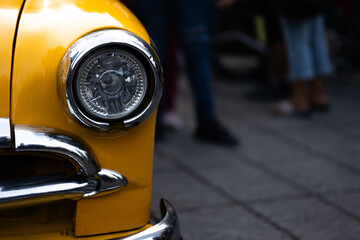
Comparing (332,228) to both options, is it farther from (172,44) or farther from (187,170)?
(172,44)

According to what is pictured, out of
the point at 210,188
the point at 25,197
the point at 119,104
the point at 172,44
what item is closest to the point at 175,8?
the point at 172,44

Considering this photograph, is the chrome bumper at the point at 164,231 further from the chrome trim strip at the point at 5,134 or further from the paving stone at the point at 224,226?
the paving stone at the point at 224,226

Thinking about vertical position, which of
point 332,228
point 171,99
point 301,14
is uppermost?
point 301,14

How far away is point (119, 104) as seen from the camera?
1624 mm

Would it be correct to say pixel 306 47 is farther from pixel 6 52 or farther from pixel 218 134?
pixel 6 52

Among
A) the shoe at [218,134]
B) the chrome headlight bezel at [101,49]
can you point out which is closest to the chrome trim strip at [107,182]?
the chrome headlight bezel at [101,49]

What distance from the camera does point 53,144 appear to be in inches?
59.9

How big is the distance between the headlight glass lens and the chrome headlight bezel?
13mm

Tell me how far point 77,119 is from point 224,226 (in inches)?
48.7

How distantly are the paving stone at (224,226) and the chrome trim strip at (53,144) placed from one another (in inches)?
39.0

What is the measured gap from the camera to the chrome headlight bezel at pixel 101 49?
1545 mm

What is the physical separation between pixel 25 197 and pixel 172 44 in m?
3.04

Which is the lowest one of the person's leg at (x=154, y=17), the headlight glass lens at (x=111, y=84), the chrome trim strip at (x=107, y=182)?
the chrome trim strip at (x=107, y=182)

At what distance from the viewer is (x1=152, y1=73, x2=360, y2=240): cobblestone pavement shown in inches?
101
